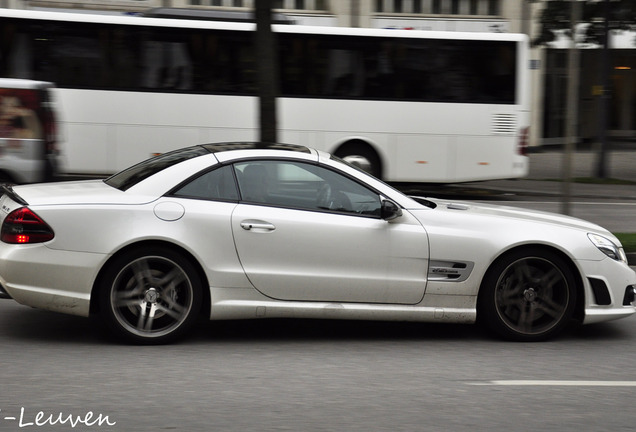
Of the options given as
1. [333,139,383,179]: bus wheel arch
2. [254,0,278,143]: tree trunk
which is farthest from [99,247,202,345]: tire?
[333,139,383,179]: bus wheel arch

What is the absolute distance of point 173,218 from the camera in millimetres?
5875

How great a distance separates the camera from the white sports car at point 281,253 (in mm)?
5809

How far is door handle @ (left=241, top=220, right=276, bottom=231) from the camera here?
5.94m

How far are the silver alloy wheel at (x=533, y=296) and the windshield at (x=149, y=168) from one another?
2301 mm

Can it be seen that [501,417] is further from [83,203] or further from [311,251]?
[83,203]

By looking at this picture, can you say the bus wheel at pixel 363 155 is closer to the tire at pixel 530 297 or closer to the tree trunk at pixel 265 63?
the tree trunk at pixel 265 63

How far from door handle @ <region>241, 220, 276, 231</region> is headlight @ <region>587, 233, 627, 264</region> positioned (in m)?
2.27

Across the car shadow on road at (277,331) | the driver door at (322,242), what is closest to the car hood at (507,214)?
the driver door at (322,242)

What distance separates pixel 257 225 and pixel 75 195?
123cm

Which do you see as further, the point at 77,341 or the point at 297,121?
the point at 297,121

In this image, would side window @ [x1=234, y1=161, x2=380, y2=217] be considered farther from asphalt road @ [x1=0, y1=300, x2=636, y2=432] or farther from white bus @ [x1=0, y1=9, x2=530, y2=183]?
white bus @ [x1=0, y1=9, x2=530, y2=183]

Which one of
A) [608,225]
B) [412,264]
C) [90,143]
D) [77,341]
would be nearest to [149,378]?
[77,341]

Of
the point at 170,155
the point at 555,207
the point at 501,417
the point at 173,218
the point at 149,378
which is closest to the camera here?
the point at 501,417

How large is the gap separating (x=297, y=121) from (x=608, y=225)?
5.64 m
